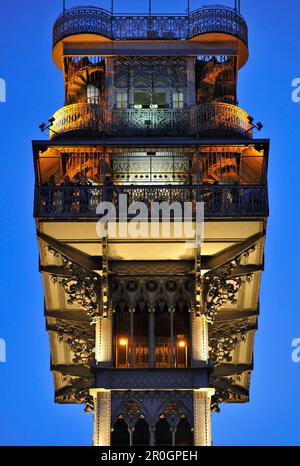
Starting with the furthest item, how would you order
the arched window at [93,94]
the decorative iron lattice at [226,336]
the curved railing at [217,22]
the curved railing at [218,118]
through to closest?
the decorative iron lattice at [226,336]
the curved railing at [217,22]
the arched window at [93,94]
the curved railing at [218,118]

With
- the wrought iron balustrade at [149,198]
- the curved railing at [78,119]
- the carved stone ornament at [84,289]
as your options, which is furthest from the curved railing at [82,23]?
the carved stone ornament at [84,289]

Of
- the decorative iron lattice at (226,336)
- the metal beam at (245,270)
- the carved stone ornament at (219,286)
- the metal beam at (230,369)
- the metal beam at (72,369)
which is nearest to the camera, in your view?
the carved stone ornament at (219,286)

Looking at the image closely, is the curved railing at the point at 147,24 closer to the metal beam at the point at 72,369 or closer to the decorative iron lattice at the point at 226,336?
the decorative iron lattice at the point at 226,336

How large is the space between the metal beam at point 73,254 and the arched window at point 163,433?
503 cm

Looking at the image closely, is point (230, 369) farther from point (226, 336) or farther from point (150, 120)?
point (150, 120)

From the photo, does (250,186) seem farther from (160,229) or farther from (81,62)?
(81,62)

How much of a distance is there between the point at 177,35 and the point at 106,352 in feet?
35.8

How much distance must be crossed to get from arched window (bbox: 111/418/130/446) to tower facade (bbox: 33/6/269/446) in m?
0.07

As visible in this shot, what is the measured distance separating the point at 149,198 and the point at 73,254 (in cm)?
289

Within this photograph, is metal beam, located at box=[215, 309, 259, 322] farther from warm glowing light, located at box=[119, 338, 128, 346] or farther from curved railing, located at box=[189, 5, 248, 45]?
curved railing, located at box=[189, 5, 248, 45]

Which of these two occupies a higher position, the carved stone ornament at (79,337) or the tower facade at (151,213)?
the tower facade at (151,213)

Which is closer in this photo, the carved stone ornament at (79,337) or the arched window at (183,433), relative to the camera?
the arched window at (183,433)

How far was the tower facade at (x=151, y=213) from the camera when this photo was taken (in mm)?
47719

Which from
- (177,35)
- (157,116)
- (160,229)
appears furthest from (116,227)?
(177,35)
